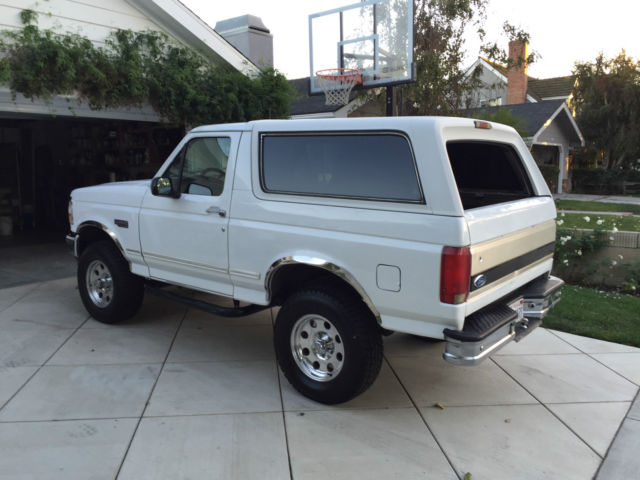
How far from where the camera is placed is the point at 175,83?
8.79 meters

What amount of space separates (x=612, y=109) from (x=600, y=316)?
2622 centimetres

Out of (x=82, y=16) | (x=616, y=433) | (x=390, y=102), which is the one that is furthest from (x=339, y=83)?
(x=616, y=433)

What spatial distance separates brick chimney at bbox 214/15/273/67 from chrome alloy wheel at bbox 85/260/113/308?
863 centimetres

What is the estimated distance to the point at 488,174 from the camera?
4918 millimetres

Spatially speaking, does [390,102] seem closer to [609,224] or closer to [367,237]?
[367,237]

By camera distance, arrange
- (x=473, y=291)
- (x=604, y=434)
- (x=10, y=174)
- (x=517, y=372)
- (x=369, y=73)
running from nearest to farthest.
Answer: (x=473, y=291) → (x=604, y=434) → (x=517, y=372) → (x=369, y=73) → (x=10, y=174)

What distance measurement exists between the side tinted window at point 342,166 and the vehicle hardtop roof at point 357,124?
0.20 ft

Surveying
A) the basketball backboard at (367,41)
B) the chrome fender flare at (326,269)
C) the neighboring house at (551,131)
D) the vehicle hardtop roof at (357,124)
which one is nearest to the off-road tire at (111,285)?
the vehicle hardtop roof at (357,124)

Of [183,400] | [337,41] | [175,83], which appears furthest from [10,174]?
[183,400]

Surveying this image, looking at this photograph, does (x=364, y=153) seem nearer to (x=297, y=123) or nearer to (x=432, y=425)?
(x=297, y=123)

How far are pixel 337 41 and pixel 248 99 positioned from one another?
2144mm

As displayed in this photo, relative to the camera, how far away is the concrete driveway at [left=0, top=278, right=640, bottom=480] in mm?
3377

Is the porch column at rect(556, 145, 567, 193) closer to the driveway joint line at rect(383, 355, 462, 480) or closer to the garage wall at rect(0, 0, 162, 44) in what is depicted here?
the garage wall at rect(0, 0, 162, 44)

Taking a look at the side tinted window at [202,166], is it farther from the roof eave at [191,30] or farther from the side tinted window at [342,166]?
the roof eave at [191,30]
